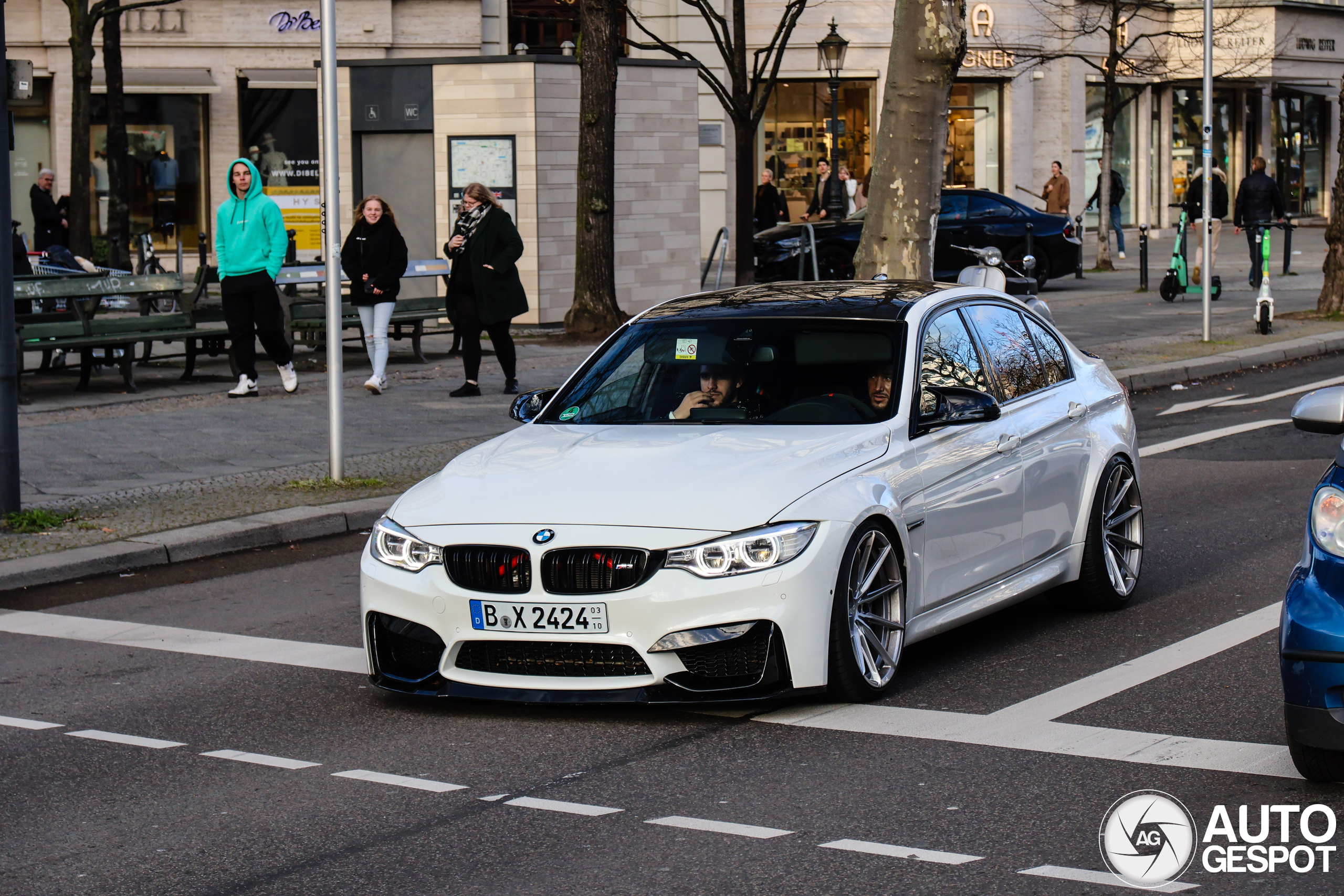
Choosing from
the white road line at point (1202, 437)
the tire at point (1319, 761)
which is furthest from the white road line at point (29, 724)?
the white road line at point (1202, 437)

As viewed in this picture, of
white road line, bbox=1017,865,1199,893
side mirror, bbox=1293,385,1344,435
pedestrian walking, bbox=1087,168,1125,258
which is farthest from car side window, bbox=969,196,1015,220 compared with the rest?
white road line, bbox=1017,865,1199,893

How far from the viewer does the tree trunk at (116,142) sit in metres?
25.3

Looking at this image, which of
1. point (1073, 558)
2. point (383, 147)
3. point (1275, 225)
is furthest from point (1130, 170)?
point (1073, 558)

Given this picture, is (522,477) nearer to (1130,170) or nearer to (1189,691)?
(1189,691)

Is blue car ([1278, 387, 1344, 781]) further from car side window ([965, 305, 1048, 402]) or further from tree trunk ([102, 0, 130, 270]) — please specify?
tree trunk ([102, 0, 130, 270])

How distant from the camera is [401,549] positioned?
6.39m

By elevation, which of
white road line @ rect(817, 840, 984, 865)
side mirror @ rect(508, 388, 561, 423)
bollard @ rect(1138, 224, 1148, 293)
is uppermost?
bollard @ rect(1138, 224, 1148, 293)

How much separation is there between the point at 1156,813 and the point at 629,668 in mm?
1795

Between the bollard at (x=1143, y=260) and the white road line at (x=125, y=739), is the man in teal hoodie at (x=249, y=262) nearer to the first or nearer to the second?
the white road line at (x=125, y=739)

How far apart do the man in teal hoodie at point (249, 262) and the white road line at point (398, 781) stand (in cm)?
1002

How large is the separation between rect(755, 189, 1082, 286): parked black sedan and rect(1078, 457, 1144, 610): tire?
1983cm

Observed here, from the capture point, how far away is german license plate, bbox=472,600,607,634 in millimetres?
6020

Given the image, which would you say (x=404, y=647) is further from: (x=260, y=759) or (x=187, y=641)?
(x=187, y=641)
